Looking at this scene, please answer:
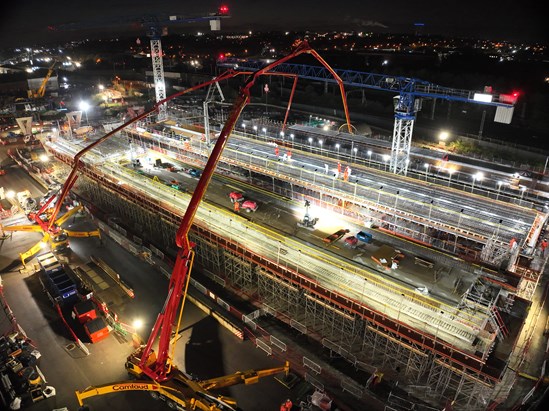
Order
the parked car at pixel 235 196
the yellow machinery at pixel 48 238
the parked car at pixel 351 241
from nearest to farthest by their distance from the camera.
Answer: the parked car at pixel 351 241
the parked car at pixel 235 196
the yellow machinery at pixel 48 238

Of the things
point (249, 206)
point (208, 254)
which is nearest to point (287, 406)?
point (208, 254)

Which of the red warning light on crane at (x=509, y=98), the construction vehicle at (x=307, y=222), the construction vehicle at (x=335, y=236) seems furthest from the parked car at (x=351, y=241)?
the red warning light on crane at (x=509, y=98)

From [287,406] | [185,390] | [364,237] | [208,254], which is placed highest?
[364,237]

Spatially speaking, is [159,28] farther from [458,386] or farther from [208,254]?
[458,386]

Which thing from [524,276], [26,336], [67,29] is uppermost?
[67,29]

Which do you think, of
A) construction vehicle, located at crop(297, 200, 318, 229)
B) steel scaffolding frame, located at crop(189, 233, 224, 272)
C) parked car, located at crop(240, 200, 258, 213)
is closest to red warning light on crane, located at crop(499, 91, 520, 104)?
construction vehicle, located at crop(297, 200, 318, 229)

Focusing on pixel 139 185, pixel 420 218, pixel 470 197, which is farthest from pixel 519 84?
pixel 139 185

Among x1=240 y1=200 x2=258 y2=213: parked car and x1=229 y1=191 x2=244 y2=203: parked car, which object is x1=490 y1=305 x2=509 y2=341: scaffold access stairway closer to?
x1=240 y1=200 x2=258 y2=213: parked car

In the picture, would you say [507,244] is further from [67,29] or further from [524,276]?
[67,29]

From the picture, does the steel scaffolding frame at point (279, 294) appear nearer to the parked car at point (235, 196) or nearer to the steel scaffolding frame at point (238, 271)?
the steel scaffolding frame at point (238, 271)

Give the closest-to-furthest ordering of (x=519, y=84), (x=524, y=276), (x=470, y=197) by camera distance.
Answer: (x=524, y=276)
(x=470, y=197)
(x=519, y=84)

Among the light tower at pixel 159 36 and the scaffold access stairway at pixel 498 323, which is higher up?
the light tower at pixel 159 36
